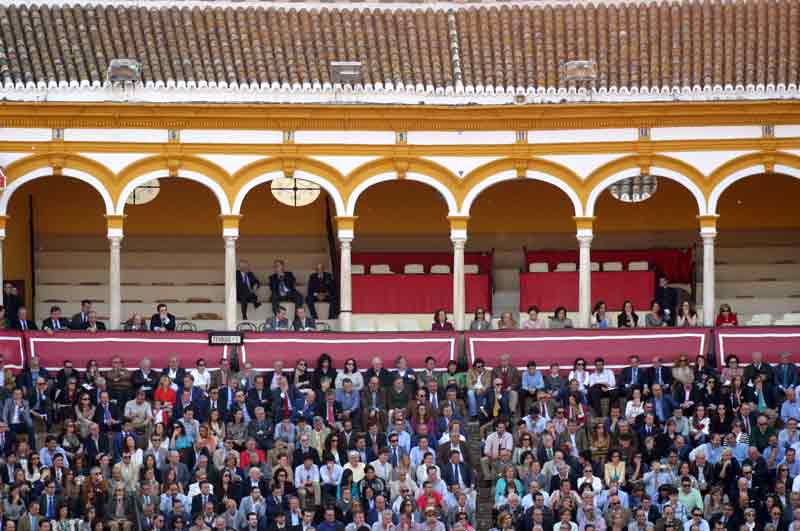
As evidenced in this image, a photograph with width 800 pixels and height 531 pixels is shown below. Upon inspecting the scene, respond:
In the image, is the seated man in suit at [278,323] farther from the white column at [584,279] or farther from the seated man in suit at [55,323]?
the white column at [584,279]

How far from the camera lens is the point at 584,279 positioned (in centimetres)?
4912

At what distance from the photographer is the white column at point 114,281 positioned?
160 ft

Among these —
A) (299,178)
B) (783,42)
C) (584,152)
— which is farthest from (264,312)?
(783,42)

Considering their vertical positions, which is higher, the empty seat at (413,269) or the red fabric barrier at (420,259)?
the red fabric barrier at (420,259)

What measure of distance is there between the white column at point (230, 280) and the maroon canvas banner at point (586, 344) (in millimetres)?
4324

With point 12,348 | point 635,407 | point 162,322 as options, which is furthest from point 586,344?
point 12,348

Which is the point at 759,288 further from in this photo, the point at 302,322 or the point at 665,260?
the point at 302,322

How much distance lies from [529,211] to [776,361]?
6.84 meters

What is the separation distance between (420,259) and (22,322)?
27.7ft

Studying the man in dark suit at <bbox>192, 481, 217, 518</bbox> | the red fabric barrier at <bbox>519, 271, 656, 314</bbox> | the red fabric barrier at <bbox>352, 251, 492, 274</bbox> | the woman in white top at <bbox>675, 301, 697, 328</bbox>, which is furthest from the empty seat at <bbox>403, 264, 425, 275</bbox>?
the man in dark suit at <bbox>192, 481, 217, 518</bbox>

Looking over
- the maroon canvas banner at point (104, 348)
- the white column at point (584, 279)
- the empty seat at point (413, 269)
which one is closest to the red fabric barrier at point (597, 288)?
the white column at point (584, 279)

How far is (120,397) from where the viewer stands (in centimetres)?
4459

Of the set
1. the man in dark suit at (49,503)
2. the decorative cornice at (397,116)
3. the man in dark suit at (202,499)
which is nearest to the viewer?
the man in dark suit at (202,499)

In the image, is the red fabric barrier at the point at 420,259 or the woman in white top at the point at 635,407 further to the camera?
the red fabric barrier at the point at 420,259
